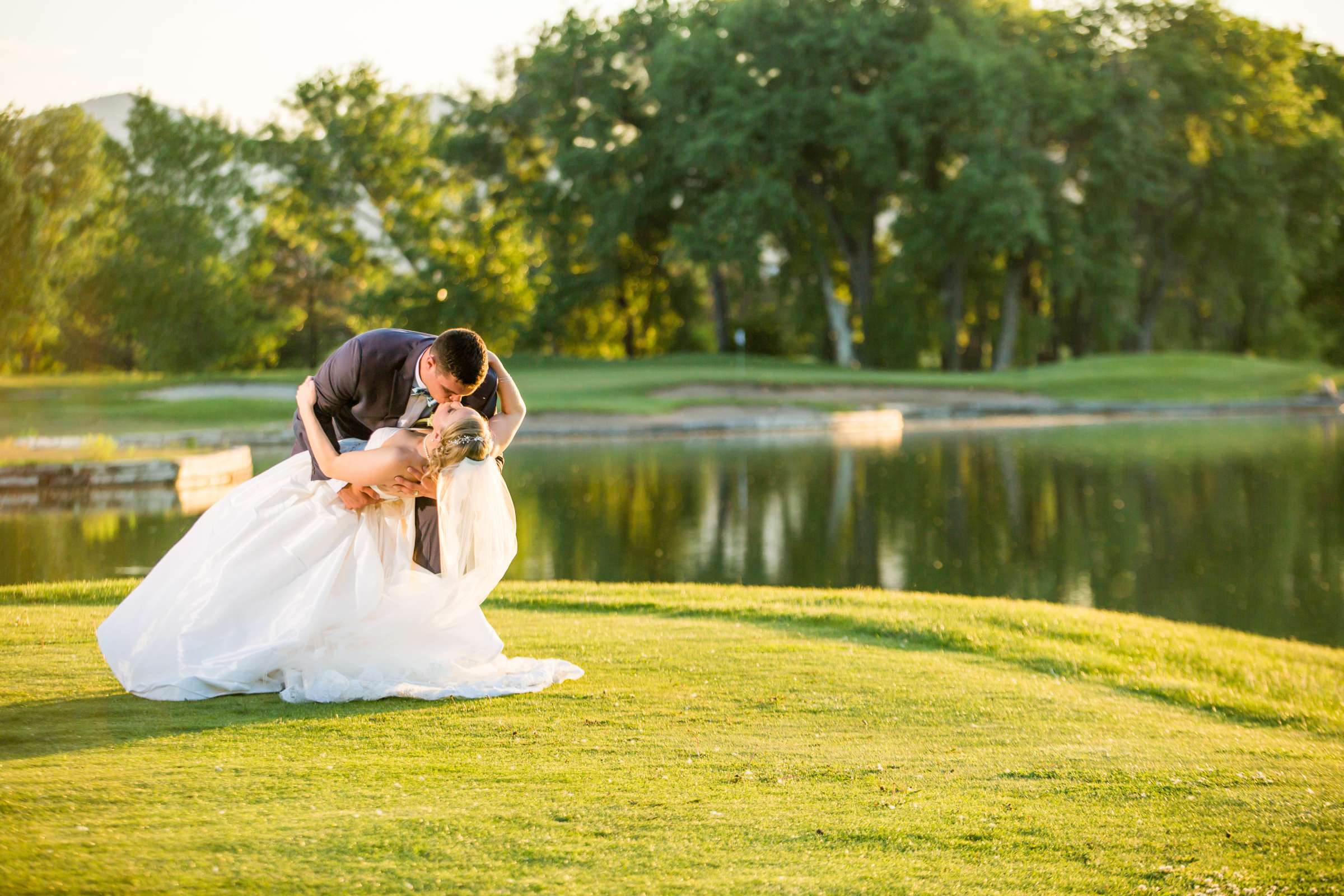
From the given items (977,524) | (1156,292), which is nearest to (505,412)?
(977,524)

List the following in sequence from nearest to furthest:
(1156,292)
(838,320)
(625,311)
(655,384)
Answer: (655,384) < (838,320) < (1156,292) < (625,311)

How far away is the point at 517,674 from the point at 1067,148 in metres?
51.0

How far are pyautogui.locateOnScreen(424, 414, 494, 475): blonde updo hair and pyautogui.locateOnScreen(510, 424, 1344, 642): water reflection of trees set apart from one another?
26.0ft

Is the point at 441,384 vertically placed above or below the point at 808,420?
above

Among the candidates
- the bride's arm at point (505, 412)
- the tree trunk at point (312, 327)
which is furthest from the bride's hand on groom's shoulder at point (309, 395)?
the tree trunk at point (312, 327)

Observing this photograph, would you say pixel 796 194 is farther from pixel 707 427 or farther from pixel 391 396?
pixel 391 396

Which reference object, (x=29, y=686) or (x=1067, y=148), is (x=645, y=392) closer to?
(x=1067, y=148)

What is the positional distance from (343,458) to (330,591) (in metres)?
0.65

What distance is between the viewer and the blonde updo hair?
19.9 ft

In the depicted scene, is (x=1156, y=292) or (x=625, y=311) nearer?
(x=1156, y=292)

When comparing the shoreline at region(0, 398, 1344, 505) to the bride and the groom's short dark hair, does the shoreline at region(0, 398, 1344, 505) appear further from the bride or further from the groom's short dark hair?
the groom's short dark hair

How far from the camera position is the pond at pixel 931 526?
45.8ft

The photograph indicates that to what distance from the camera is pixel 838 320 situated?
5453cm

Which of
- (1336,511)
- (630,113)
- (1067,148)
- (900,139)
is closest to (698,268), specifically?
(630,113)
